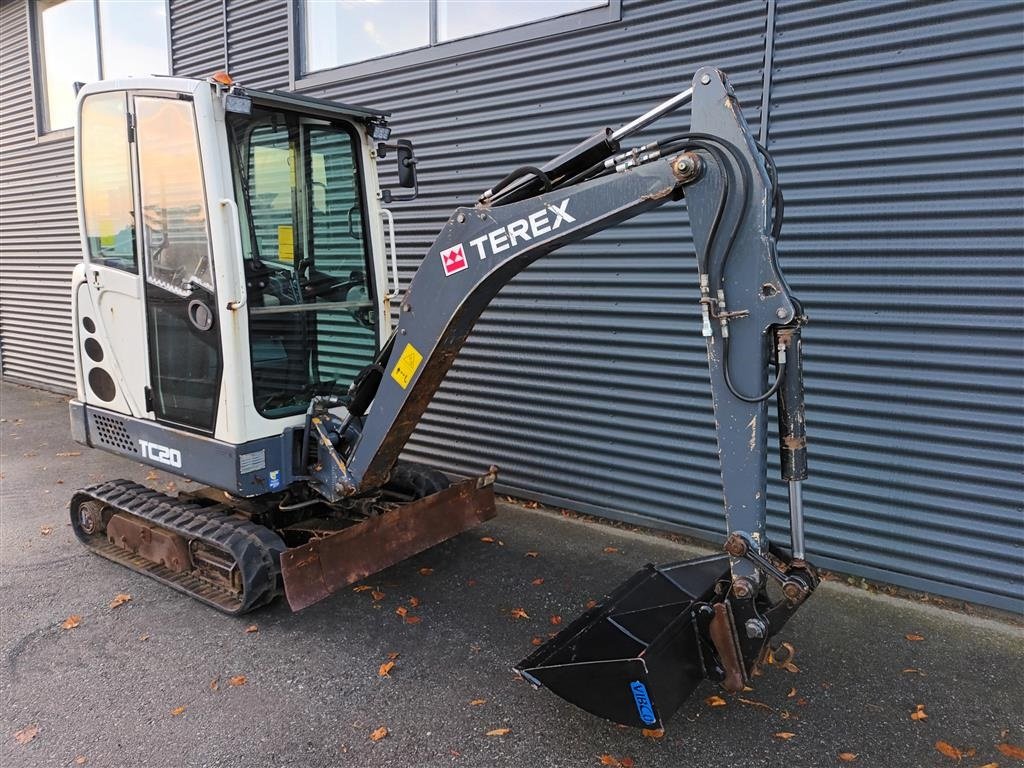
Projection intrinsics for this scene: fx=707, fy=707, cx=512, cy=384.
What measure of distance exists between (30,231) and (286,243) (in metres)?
8.71

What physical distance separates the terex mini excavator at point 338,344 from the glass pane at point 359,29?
7.92ft

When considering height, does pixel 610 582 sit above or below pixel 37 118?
below

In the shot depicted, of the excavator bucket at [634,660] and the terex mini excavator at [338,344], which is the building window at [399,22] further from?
the excavator bucket at [634,660]

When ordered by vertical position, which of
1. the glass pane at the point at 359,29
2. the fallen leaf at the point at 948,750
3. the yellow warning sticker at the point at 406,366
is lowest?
the fallen leaf at the point at 948,750

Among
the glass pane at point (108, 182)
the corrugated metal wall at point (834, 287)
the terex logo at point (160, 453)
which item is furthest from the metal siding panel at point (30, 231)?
the corrugated metal wall at point (834, 287)

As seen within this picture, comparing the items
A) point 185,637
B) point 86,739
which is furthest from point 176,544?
point 86,739

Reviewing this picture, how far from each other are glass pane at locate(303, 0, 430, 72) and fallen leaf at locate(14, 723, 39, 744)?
18.3 ft

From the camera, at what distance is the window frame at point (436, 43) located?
5.13m

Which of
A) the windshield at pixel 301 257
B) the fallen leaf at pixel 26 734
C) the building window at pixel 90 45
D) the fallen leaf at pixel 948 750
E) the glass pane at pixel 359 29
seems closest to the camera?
the fallen leaf at pixel 948 750

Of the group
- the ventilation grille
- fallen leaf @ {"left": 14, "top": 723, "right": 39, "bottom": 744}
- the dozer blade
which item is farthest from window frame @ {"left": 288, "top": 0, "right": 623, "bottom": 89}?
fallen leaf @ {"left": 14, "top": 723, "right": 39, "bottom": 744}

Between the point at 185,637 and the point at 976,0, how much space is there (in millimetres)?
5434

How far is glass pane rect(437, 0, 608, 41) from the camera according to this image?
5.33 metres

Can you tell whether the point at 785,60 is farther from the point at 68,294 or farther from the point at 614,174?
the point at 68,294

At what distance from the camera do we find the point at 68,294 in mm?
10031
